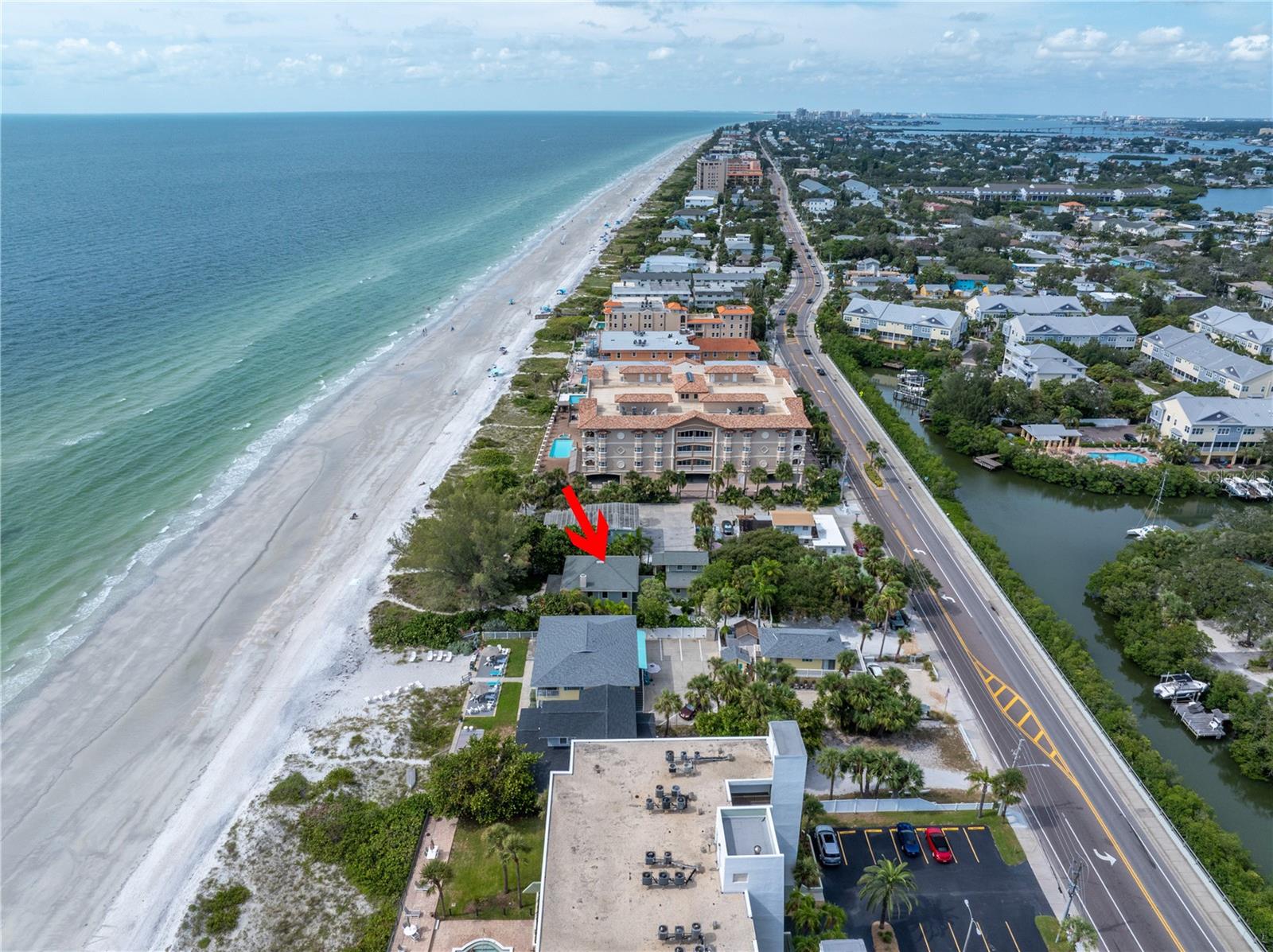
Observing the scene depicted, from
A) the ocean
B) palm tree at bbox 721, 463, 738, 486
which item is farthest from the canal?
the ocean

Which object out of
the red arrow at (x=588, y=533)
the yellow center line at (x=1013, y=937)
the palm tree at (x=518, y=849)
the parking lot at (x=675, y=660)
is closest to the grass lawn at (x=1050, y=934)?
the yellow center line at (x=1013, y=937)

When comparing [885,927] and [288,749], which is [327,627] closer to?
[288,749]

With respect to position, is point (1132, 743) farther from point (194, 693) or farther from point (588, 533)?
point (194, 693)

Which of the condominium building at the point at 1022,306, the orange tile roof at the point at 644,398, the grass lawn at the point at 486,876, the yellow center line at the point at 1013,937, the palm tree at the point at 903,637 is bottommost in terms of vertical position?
the grass lawn at the point at 486,876

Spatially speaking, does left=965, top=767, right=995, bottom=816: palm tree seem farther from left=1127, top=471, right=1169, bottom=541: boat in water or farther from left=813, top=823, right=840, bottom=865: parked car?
left=1127, top=471, right=1169, bottom=541: boat in water

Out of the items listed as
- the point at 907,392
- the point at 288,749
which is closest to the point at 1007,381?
the point at 907,392

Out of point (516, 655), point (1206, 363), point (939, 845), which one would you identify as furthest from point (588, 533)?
point (1206, 363)

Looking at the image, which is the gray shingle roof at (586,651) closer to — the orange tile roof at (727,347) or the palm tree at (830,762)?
the palm tree at (830,762)
